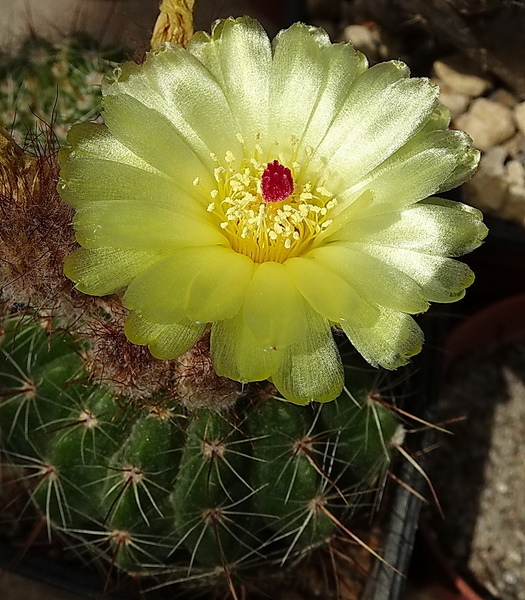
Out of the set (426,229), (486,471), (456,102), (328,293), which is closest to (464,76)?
(456,102)

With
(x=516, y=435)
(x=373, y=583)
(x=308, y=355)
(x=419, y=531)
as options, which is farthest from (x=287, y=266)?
(x=516, y=435)

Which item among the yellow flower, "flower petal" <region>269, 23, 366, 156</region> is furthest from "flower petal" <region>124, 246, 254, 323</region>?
"flower petal" <region>269, 23, 366, 156</region>

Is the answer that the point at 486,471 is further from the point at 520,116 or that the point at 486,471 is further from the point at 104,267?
the point at 104,267

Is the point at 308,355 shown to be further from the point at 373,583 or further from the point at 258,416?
the point at 373,583

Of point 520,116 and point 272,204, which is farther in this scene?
point 520,116

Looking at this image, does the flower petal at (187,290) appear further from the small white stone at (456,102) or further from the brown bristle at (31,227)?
the small white stone at (456,102)

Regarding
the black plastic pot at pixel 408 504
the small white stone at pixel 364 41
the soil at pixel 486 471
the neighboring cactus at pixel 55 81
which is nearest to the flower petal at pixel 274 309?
the black plastic pot at pixel 408 504
